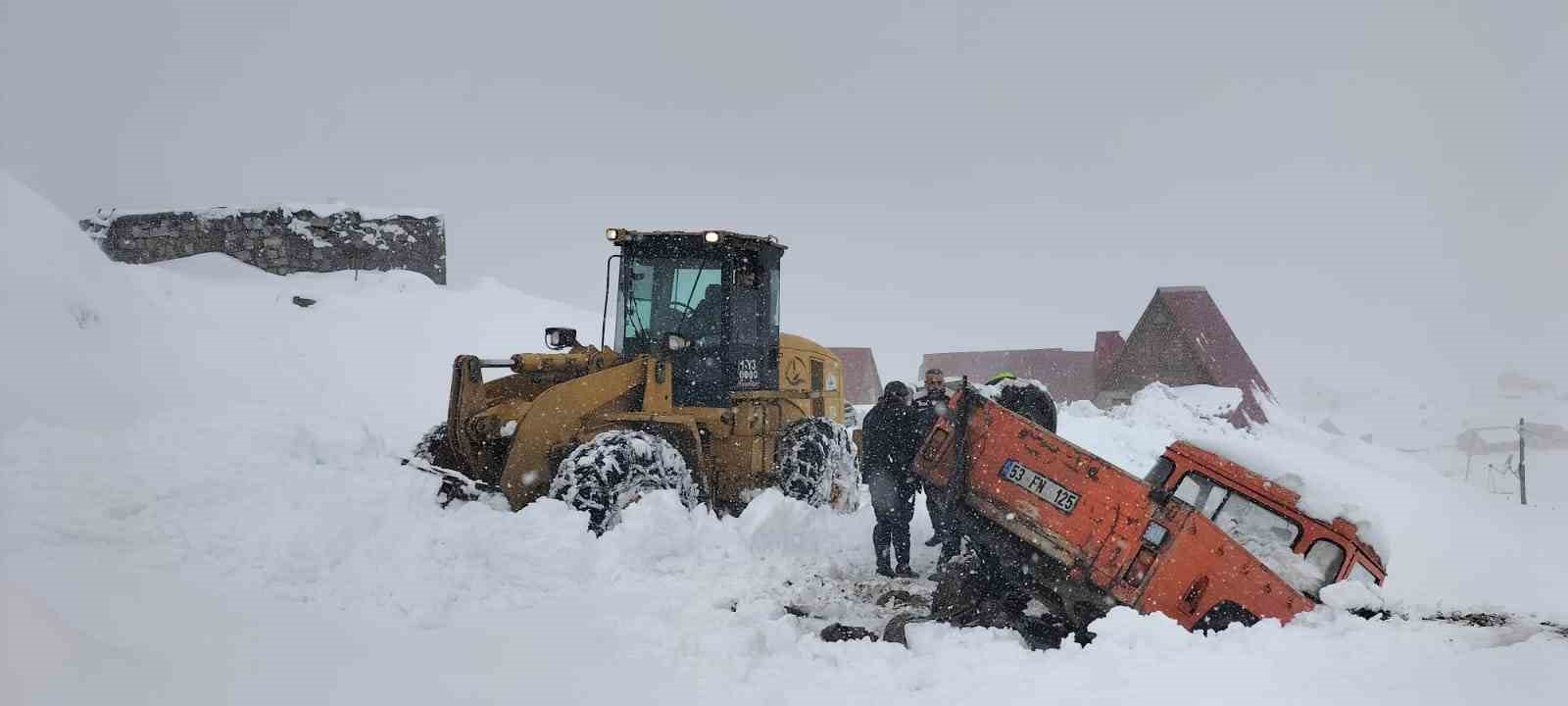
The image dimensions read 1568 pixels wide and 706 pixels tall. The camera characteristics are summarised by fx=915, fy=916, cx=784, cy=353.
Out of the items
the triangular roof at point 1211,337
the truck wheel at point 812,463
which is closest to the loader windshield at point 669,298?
the truck wheel at point 812,463

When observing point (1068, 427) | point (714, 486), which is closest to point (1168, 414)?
point (1068, 427)

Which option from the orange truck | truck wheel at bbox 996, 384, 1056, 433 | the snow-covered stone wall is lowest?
the orange truck

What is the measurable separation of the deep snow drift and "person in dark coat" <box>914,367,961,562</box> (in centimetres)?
65

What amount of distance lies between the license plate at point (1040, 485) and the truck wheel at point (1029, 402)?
5.35 feet

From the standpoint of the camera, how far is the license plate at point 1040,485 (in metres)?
5.74

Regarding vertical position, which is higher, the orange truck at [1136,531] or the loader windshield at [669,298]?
the loader windshield at [669,298]

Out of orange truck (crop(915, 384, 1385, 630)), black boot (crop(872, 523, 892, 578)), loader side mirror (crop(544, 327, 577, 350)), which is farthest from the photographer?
loader side mirror (crop(544, 327, 577, 350))

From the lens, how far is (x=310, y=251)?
68.2ft

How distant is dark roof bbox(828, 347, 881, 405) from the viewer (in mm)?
39875

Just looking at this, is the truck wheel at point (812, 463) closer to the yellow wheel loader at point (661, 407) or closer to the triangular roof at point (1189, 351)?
the yellow wheel loader at point (661, 407)

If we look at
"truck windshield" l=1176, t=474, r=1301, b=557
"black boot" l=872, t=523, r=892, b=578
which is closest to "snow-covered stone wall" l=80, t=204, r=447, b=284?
"black boot" l=872, t=523, r=892, b=578

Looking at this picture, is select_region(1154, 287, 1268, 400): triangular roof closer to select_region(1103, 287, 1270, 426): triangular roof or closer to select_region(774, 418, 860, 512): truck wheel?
select_region(1103, 287, 1270, 426): triangular roof

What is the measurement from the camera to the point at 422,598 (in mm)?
4520

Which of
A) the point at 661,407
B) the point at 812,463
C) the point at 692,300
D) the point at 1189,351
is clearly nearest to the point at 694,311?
the point at 692,300
